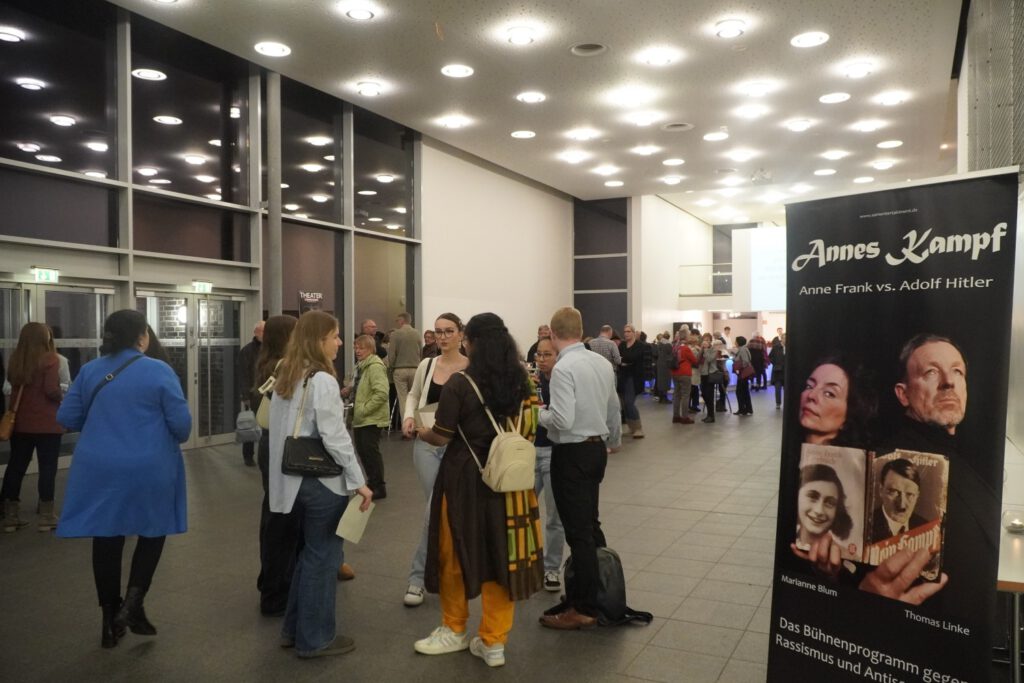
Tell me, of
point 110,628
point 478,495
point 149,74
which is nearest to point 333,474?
point 478,495

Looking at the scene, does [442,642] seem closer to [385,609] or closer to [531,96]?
[385,609]

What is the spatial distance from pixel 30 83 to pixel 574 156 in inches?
353

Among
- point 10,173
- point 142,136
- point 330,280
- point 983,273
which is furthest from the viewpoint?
point 330,280

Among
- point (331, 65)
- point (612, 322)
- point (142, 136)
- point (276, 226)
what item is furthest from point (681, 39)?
point (612, 322)

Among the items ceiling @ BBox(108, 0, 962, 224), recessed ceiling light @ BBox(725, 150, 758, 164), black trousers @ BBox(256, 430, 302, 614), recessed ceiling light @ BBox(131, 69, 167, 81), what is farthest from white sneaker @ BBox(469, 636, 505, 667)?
recessed ceiling light @ BBox(725, 150, 758, 164)

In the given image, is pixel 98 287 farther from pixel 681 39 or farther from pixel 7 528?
pixel 681 39

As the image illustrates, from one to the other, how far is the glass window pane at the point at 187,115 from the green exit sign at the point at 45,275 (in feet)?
4.84

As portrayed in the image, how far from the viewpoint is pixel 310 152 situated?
36.8ft

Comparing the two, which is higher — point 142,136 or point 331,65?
point 331,65

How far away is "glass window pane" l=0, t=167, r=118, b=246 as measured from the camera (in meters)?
7.54

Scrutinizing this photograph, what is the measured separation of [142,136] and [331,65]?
2.31 metres

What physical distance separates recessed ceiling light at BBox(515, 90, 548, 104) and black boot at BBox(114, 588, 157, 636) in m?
8.51

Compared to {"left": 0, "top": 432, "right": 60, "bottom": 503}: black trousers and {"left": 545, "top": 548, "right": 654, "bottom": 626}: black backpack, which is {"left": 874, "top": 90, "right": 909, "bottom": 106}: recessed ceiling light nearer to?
{"left": 545, "top": 548, "right": 654, "bottom": 626}: black backpack

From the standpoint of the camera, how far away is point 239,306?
1009cm
